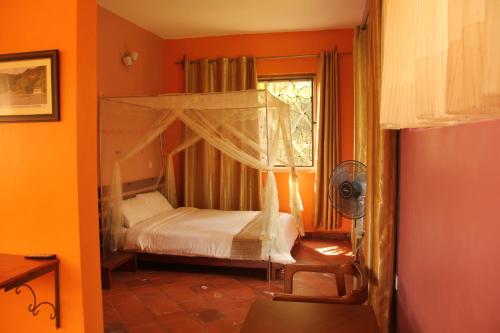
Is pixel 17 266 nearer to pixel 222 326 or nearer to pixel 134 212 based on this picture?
pixel 222 326

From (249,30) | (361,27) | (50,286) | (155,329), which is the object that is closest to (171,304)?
(155,329)

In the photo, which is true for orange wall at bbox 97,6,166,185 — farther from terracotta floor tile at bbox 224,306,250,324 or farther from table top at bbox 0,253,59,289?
table top at bbox 0,253,59,289

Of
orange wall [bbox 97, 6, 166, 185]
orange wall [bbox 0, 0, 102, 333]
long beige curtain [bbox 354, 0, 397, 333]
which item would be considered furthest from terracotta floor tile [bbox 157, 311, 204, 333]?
orange wall [bbox 97, 6, 166, 185]

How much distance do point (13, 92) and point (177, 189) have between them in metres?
3.92

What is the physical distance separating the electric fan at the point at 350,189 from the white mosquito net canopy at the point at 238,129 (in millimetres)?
1043

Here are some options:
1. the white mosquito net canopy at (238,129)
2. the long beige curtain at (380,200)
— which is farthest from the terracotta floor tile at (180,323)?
the long beige curtain at (380,200)

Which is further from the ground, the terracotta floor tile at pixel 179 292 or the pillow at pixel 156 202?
the pillow at pixel 156 202

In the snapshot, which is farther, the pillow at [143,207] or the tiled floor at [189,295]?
the pillow at [143,207]

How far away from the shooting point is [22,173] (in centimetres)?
225

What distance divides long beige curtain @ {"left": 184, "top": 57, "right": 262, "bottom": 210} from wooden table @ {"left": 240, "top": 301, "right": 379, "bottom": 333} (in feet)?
12.7

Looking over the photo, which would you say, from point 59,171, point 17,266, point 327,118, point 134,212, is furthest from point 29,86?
point 327,118

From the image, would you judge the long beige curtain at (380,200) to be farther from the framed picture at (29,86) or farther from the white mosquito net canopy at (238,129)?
the framed picture at (29,86)

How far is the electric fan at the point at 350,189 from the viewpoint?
118 inches

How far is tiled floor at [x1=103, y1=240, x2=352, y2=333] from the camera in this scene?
3055 millimetres
